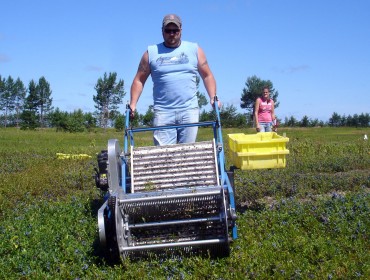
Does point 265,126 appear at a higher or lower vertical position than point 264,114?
lower

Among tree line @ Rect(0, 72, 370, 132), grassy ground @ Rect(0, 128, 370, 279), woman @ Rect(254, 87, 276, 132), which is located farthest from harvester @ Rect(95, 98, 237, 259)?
tree line @ Rect(0, 72, 370, 132)

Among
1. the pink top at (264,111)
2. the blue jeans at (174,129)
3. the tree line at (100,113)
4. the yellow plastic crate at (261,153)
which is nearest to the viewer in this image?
the yellow plastic crate at (261,153)

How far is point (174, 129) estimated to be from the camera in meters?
6.17

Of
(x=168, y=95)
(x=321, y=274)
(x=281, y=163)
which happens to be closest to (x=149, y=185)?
(x=168, y=95)

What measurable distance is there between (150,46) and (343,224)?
3.04 meters

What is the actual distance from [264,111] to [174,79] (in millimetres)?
7450

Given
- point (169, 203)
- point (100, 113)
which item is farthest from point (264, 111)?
point (100, 113)

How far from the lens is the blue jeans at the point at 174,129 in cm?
612

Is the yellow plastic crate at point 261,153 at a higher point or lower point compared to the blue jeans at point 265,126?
lower

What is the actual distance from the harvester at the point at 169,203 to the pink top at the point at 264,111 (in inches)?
289

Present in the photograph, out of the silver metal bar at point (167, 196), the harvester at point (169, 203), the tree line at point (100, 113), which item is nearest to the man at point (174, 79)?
the harvester at point (169, 203)

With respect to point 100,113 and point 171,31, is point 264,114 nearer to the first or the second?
point 171,31

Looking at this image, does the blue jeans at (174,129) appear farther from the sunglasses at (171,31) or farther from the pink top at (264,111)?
the pink top at (264,111)

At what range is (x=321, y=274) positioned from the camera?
14.1 ft
